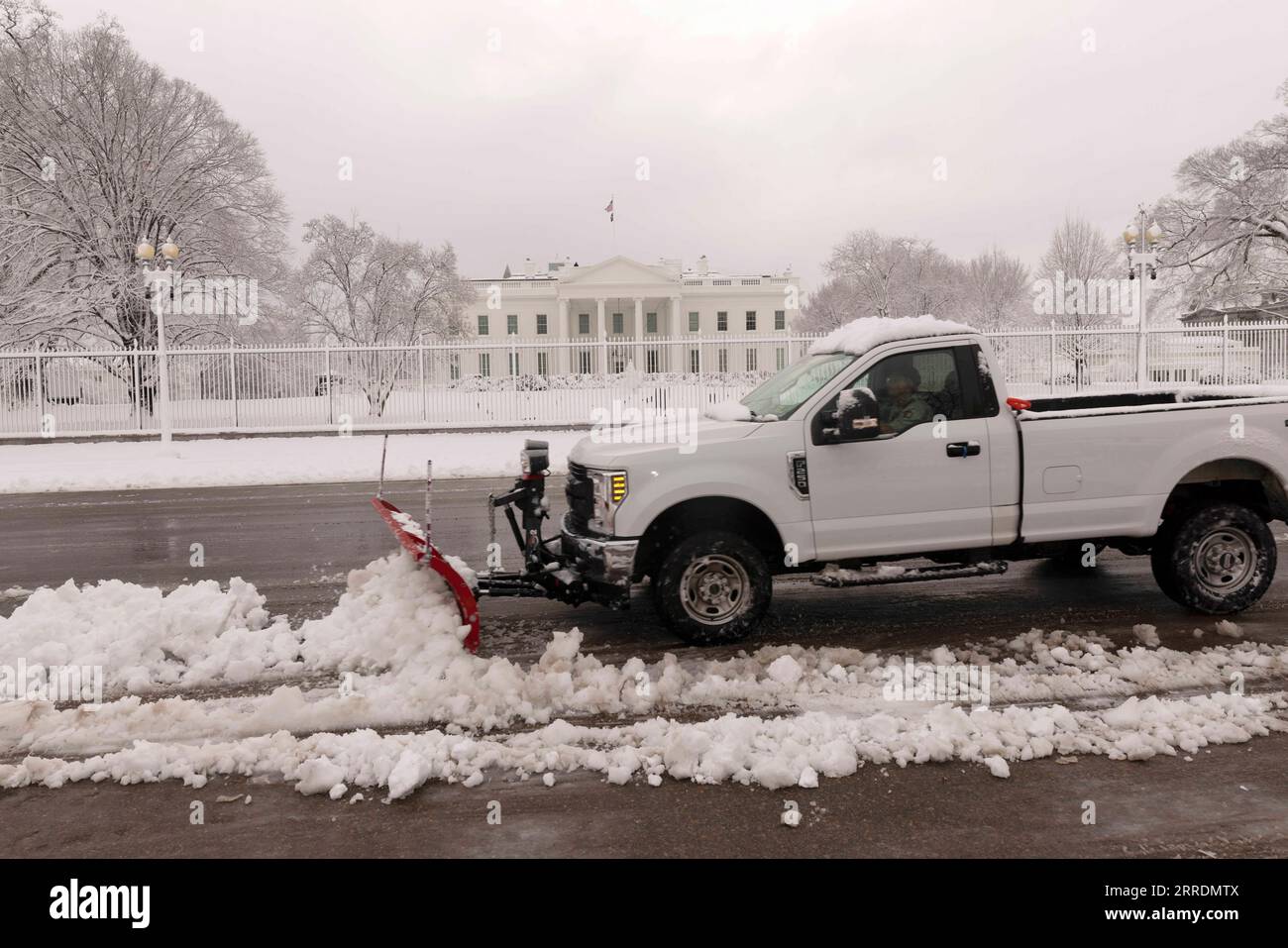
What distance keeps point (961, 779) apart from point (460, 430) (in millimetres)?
25250

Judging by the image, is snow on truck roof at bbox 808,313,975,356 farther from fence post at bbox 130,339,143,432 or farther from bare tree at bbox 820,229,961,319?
bare tree at bbox 820,229,961,319

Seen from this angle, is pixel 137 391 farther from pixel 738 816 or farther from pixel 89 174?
pixel 738 816

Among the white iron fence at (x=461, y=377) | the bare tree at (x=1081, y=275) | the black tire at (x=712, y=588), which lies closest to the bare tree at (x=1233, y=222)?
the bare tree at (x=1081, y=275)

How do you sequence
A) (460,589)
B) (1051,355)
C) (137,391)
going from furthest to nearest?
(137,391), (1051,355), (460,589)

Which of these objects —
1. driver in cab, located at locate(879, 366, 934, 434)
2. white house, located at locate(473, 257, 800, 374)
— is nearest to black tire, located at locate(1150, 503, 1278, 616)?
driver in cab, located at locate(879, 366, 934, 434)

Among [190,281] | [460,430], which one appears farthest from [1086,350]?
[190,281]

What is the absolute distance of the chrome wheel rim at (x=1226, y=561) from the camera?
22.9 ft

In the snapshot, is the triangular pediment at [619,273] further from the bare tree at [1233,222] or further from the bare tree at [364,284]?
the bare tree at [1233,222]

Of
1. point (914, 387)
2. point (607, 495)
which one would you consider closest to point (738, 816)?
point (607, 495)

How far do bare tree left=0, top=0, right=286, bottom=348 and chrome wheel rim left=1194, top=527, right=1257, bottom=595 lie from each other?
119 feet

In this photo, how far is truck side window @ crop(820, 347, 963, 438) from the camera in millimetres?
6664

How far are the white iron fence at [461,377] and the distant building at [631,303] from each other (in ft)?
194

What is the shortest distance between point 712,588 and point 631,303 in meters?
86.2

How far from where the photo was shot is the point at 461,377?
2897cm
